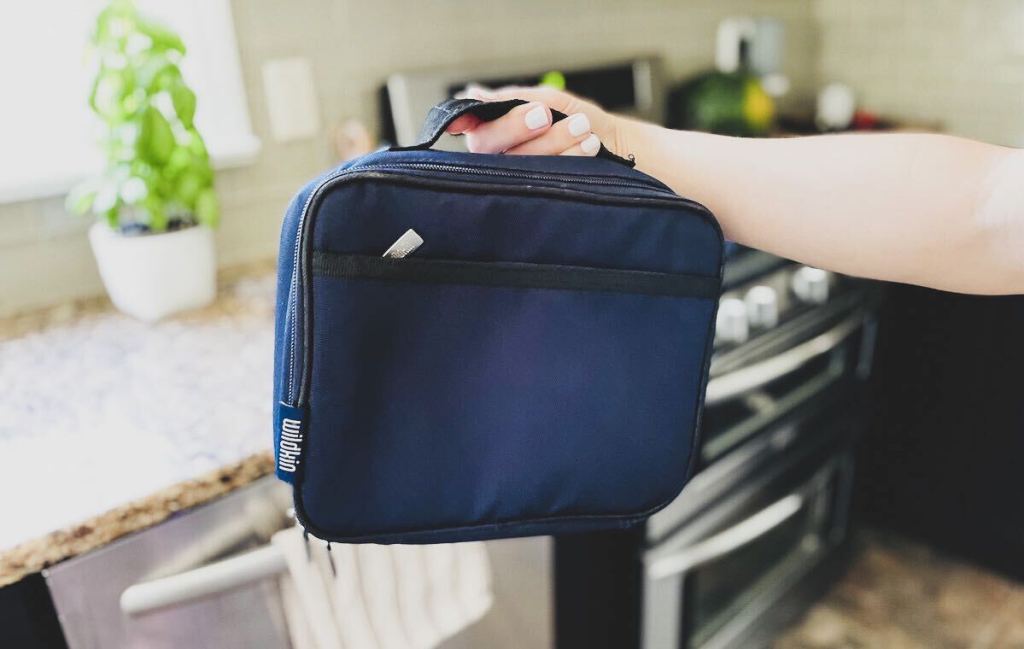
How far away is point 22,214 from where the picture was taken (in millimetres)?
1100

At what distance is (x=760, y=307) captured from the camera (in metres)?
1.24

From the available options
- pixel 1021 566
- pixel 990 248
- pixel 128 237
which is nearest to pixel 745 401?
pixel 990 248

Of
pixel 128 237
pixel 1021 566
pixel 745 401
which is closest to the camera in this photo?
pixel 128 237

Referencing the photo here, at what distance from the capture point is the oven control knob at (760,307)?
1235 millimetres

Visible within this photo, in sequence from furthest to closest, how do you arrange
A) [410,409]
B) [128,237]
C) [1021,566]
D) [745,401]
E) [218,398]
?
[1021,566] < [745,401] < [128,237] < [218,398] < [410,409]

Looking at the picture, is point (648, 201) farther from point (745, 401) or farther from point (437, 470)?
point (745, 401)

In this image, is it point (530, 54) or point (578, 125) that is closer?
point (578, 125)

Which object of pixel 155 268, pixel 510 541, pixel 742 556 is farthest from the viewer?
pixel 742 556

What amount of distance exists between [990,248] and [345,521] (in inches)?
22.4

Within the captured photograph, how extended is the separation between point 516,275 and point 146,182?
2.14 feet

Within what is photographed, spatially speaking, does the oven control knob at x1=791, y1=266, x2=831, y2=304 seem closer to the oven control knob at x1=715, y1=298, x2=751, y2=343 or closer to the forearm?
the oven control knob at x1=715, y1=298, x2=751, y2=343

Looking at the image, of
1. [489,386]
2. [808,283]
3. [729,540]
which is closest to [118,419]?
[489,386]

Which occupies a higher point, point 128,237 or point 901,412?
point 128,237

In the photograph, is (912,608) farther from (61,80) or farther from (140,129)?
(61,80)
